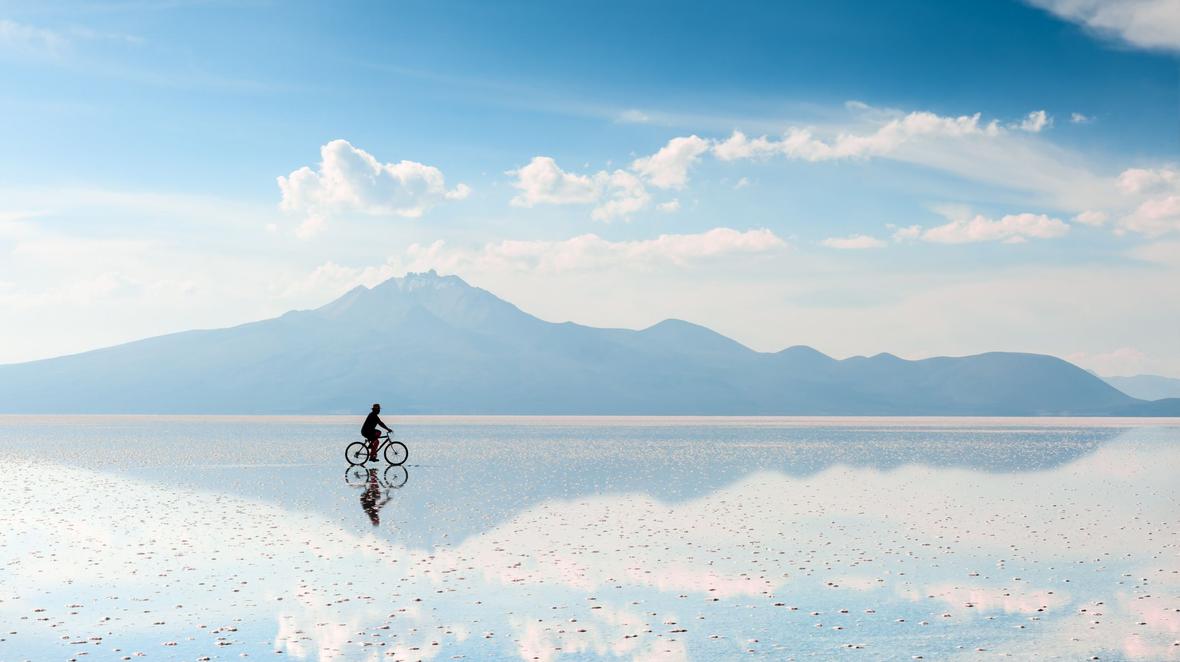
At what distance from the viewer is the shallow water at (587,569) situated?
14.9m

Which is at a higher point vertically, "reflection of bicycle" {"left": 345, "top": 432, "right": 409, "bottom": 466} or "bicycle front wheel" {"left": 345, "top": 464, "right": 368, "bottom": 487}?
"reflection of bicycle" {"left": 345, "top": 432, "right": 409, "bottom": 466}

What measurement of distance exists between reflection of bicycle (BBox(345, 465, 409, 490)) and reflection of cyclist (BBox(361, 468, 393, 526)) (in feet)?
1.48

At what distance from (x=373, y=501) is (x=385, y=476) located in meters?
11.2

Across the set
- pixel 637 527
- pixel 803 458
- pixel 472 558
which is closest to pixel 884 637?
pixel 472 558

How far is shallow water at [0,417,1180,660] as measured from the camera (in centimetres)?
1495

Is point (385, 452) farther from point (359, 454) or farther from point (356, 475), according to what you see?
point (359, 454)

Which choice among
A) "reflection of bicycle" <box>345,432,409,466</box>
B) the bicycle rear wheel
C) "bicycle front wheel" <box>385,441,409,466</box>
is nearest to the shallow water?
"reflection of bicycle" <box>345,432,409,466</box>

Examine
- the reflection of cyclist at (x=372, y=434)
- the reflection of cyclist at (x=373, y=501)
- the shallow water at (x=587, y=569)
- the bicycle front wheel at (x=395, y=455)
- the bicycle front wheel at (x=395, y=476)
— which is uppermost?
the reflection of cyclist at (x=372, y=434)

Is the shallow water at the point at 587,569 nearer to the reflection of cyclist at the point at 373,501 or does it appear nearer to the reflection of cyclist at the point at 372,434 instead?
the reflection of cyclist at the point at 373,501

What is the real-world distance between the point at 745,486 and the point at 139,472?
2768 centimetres

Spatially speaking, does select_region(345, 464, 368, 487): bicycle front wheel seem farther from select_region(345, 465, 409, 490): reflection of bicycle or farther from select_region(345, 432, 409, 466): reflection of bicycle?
select_region(345, 432, 409, 466): reflection of bicycle

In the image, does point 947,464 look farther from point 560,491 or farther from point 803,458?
point 560,491

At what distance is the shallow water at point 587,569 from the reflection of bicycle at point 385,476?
56cm

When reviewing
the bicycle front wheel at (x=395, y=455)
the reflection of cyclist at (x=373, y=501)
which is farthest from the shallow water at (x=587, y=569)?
the bicycle front wheel at (x=395, y=455)
